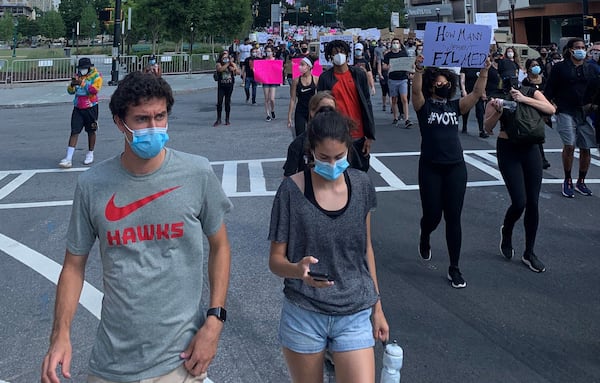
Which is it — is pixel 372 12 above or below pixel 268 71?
above

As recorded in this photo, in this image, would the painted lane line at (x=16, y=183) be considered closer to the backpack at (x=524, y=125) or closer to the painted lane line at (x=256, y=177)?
the painted lane line at (x=256, y=177)

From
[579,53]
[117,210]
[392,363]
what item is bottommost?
[392,363]

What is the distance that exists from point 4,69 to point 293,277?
96.4 feet

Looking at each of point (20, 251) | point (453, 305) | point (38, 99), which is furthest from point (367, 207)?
point (38, 99)

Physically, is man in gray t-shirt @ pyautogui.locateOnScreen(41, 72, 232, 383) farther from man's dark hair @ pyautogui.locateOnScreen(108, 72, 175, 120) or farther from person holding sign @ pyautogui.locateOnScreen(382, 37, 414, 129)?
person holding sign @ pyautogui.locateOnScreen(382, 37, 414, 129)

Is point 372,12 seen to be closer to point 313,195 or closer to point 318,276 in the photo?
point 313,195

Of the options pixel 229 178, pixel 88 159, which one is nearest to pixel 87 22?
pixel 88 159

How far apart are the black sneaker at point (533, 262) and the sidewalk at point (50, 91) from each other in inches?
751

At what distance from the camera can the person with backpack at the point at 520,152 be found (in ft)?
21.1

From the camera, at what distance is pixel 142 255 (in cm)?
278

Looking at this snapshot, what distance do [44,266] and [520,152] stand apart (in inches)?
187

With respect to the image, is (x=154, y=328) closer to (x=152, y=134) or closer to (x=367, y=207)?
(x=152, y=134)

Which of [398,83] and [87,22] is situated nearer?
[398,83]

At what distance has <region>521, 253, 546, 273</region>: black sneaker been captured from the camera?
6.63 meters
